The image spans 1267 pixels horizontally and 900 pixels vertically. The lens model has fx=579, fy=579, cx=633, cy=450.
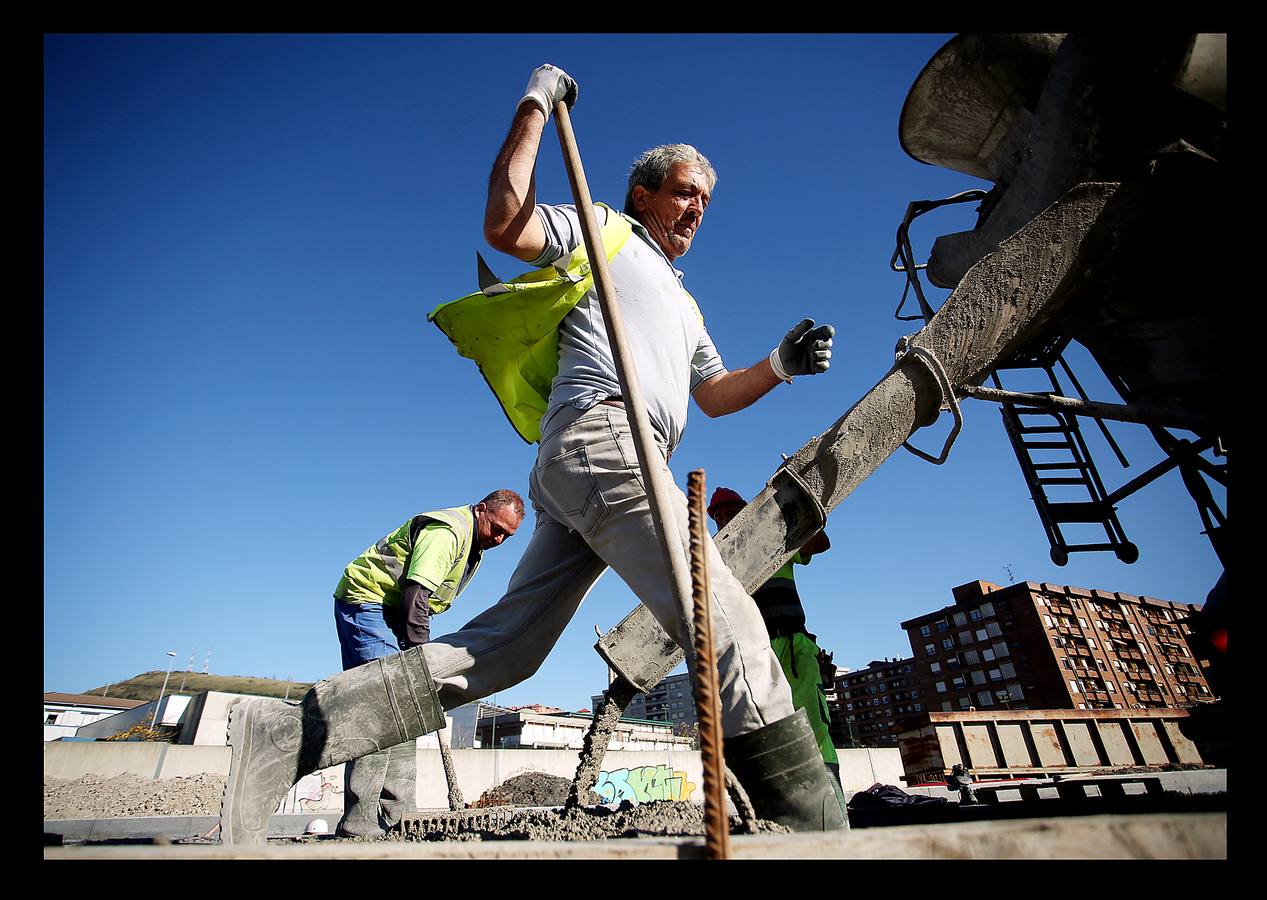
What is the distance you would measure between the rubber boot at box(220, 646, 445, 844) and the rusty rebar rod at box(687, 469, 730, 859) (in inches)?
49.1

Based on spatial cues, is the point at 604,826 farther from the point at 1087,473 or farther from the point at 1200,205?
the point at 1087,473

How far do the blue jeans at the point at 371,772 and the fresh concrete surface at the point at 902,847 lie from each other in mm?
2699

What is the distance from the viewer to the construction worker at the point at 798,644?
3758 mm

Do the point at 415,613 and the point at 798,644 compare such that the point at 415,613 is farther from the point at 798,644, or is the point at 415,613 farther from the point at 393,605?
the point at 798,644

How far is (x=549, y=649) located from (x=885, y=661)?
270 feet

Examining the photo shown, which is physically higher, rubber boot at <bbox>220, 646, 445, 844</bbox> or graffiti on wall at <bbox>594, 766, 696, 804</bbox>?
rubber boot at <bbox>220, 646, 445, 844</bbox>

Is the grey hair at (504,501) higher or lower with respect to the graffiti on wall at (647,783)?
higher

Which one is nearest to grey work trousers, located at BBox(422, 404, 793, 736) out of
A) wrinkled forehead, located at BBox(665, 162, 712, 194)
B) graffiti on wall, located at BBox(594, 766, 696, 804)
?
wrinkled forehead, located at BBox(665, 162, 712, 194)

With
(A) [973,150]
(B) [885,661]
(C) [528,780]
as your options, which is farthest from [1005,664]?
(A) [973,150]

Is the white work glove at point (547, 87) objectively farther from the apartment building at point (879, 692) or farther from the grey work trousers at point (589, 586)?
the apartment building at point (879, 692)

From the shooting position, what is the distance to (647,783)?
18.3 meters

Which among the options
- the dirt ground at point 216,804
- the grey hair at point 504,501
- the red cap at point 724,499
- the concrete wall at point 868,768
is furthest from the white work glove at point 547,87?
the concrete wall at point 868,768

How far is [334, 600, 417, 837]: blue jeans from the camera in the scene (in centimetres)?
338

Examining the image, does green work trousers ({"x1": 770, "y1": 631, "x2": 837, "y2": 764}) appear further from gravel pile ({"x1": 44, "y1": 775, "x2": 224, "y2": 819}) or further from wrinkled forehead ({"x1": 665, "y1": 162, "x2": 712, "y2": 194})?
gravel pile ({"x1": 44, "y1": 775, "x2": 224, "y2": 819})
